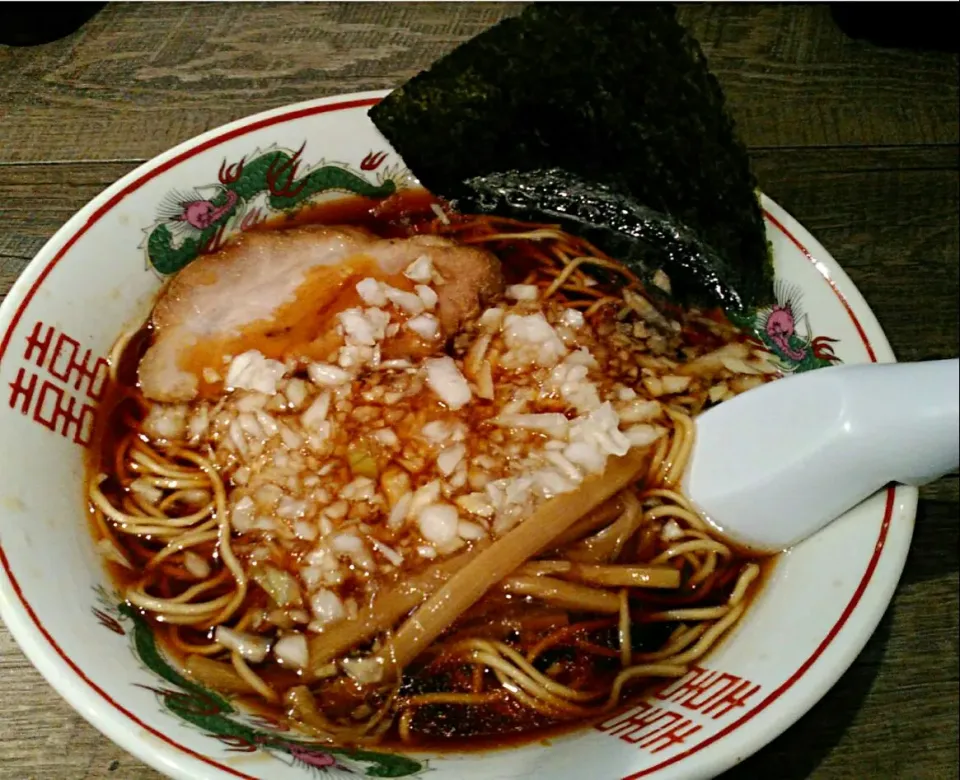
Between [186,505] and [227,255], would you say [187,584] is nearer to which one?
[186,505]

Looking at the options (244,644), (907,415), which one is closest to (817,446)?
(907,415)

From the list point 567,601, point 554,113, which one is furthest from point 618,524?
point 554,113

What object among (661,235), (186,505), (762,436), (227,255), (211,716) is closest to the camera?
(211,716)

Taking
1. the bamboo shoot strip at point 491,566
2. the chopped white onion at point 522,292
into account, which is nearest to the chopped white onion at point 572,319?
the chopped white onion at point 522,292

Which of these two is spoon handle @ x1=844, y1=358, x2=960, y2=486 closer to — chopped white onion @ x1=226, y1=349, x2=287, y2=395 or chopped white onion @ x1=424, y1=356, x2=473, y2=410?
chopped white onion @ x1=424, y1=356, x2=473, y2=410

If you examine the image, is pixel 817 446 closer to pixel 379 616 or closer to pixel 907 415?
pixel 907 415

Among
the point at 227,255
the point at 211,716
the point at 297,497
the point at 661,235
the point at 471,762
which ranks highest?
the point at 227,255
